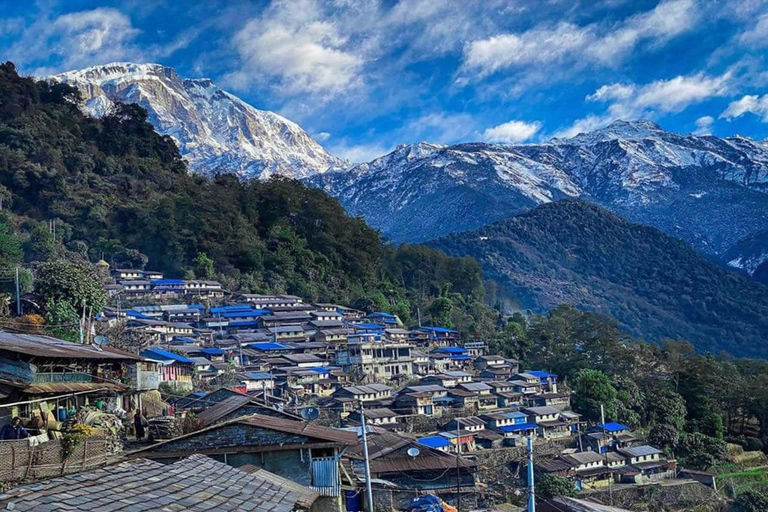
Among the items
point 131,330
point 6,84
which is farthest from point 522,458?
point 6,84

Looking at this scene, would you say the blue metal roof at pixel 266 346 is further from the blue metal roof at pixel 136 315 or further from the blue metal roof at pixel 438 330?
the blue metal roof at pixel 438 330

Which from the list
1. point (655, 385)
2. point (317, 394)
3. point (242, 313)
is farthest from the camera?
point (655, 385)

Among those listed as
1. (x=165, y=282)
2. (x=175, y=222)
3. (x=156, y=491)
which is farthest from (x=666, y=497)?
(x=175, y=222)

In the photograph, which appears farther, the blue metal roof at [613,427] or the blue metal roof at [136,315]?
the blue metal roof at [136,315]

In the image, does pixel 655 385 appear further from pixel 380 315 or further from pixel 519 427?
pixel 380 315

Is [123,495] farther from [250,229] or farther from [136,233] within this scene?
[250,229]

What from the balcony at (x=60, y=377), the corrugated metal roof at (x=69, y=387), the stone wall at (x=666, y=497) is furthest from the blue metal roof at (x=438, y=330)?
the balcony at (x=60, y=377)
